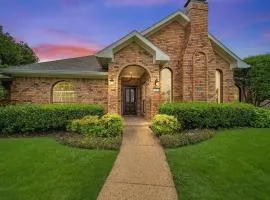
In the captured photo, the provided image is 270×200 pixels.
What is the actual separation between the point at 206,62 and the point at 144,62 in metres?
4.26

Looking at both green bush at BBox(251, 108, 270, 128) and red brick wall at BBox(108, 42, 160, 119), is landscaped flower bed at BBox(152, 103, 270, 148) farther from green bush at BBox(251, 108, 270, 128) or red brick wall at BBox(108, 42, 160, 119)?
red brick wall at BBox(108, 42, 160, 119)

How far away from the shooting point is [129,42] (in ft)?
44.6

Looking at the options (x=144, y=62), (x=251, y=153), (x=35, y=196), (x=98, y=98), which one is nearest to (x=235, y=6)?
(x=144, y=62)

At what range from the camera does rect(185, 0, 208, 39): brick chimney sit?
15469mm

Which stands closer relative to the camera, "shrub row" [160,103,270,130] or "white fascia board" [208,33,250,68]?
"shrub row" [160,103,270,130]

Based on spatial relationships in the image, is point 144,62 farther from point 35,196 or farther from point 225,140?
point 35,196

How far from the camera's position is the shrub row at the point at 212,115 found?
38.1 feet

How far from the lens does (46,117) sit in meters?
11.4

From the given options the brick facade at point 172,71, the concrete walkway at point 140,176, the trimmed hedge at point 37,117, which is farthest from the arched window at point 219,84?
the trimmed hedge at point 37,117

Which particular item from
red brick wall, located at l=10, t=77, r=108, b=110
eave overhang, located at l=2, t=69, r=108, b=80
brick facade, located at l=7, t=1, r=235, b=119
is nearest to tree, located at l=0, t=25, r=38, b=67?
red brick wall, located at l=10, t=77, r=108, b=110

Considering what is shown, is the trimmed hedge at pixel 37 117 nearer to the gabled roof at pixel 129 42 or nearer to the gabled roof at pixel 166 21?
Answer: the gabled roof at pixel 129 42

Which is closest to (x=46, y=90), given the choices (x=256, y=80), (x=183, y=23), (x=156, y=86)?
(x=156, y=86)

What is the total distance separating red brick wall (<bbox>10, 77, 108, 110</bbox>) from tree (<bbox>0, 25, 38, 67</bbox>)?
584 cm

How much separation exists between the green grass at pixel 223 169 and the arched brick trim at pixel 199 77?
5.55 m
